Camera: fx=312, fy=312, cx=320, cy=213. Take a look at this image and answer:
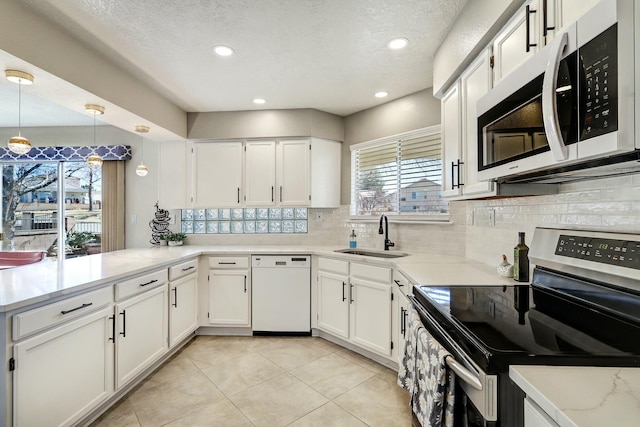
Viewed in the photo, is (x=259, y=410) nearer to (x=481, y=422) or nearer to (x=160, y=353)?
(x=160, y=353)

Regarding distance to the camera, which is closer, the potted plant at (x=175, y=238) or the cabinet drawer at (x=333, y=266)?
the cabinet drawer at (x=333, y=266)

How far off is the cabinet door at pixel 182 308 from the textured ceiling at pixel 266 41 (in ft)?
6.11

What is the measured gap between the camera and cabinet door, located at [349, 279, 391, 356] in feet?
8.45

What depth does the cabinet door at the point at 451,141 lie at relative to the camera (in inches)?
79.2

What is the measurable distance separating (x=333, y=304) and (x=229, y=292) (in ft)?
3.67

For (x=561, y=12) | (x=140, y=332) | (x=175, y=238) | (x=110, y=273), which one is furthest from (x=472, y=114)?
(x=175, y=238)

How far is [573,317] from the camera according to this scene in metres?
1.13

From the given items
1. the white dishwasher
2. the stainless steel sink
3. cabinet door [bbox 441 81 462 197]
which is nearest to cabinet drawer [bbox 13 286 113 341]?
the white dishwasher

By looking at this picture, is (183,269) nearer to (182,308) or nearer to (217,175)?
(182,308)

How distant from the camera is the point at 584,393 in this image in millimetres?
646

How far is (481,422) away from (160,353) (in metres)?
2.53

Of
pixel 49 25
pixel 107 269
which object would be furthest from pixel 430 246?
pixel 49 25

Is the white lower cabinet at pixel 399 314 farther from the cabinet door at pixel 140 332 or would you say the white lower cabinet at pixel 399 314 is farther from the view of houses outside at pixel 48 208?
the view of houses outside at pixel 48 208

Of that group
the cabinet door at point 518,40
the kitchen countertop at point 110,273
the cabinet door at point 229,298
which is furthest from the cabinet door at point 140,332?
the cabinet door at point 518,40
